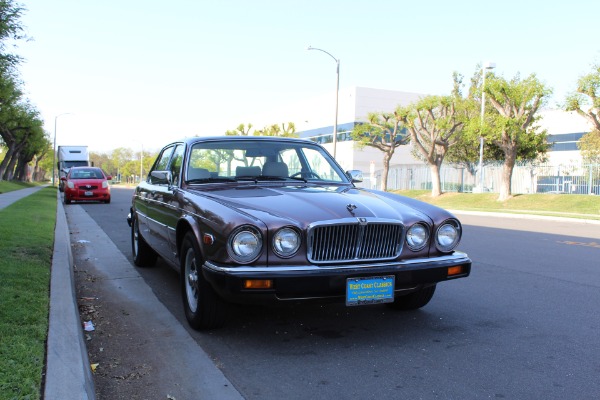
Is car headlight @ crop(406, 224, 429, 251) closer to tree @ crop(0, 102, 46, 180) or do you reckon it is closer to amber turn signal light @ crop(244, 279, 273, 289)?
amber turn signal light @ crop(244, 279, 273, 289)

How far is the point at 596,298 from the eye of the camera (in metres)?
5.72

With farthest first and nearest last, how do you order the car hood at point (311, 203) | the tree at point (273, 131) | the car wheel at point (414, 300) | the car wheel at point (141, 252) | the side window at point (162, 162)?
the tree at point (273, 131) < the car wheel at point (141, 252) < the side window at point (162, 162) < the car wheel at point (414, 300) < the car hood at point (311, 203)

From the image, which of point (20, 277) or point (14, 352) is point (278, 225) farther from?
point (20, 277)

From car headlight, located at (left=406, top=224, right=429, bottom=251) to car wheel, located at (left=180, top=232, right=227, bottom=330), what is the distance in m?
1.57

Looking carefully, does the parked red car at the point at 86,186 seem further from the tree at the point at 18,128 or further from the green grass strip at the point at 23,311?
the tree at the point at 18,128

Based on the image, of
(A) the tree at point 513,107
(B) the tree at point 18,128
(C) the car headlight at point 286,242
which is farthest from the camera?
(B) the tree at point 18,128

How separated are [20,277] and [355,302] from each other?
348cm

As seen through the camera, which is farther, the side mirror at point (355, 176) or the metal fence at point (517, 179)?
the metal fence at point (517, 179)

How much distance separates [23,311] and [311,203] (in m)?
2.38

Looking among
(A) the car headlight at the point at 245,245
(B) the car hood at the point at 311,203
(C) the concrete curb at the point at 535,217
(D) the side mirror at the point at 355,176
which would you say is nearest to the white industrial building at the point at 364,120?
(C) the concrete curb at the point at 535,217

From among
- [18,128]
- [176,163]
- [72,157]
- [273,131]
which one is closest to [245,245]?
[176,163]

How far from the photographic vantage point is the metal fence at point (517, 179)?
28234mm

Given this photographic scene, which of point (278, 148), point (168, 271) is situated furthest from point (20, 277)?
point (278, 148)

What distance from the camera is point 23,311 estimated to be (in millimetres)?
4051
